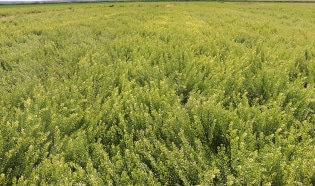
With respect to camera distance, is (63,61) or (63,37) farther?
(63,37)

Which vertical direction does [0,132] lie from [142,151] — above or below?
above

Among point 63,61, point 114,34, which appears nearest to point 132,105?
point 63,61

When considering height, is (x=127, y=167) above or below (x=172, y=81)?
below

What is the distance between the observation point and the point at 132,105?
3438 mm

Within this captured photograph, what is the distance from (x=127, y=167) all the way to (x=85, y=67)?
9.07 ft

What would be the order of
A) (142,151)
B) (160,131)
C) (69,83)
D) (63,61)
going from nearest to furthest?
(142,151) → (160,131) → (69,83) → (63,61)

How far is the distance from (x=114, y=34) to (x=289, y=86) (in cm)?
611

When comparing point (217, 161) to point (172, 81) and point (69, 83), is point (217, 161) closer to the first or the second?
point (172, 81)

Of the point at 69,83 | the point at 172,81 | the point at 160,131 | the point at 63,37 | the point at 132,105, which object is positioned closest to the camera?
the point at 160,131

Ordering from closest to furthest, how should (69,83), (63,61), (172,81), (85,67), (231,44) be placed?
(69,83) < (172,81) < (85,67) < (63,61) < (231,44)

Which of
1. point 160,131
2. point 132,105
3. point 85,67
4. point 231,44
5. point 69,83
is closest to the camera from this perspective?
point 160,131

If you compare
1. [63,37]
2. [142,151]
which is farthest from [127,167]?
[63,37]

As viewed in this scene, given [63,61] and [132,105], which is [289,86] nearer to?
[132,105]

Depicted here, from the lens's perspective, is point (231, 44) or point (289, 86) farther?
point (231, 44)
